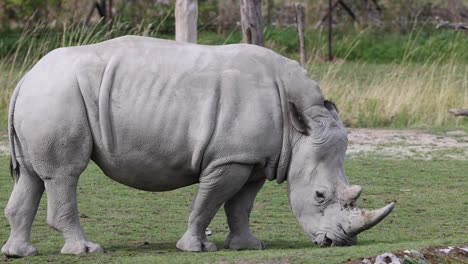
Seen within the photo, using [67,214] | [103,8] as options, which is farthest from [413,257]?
[103,8]

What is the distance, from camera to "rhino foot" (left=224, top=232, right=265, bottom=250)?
8820 millimetres

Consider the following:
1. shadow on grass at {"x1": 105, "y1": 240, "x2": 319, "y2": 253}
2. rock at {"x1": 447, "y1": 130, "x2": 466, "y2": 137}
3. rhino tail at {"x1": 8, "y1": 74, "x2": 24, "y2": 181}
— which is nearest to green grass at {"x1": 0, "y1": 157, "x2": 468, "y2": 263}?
shadow on grass at {"x1": 105, "y1": 240, "x2": 319, "y2": 253}

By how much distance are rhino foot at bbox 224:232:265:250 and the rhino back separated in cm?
63

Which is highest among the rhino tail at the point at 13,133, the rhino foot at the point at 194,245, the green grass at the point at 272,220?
the rhino tail at the point at 13,133

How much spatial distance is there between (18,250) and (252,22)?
8.23 meters

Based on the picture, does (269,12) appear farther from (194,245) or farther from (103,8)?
(194,245)

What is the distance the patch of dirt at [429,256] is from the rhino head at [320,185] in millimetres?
616

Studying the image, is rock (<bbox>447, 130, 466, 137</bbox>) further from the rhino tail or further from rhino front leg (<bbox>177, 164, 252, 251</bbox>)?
the rhino tail

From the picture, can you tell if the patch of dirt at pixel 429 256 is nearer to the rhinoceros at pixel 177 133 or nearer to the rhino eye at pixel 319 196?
the rhinoceros at pixel 177 133

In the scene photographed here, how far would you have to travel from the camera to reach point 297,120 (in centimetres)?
850

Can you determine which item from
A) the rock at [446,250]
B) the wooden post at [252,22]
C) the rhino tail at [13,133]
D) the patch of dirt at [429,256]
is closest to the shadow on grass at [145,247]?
the rhino tail at [13,133]

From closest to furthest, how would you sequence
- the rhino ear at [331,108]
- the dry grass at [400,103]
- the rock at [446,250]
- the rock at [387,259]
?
the rock at [387,259] → the rock at [446,250] → the rhino ear at [331,108] → the dry grass at [400,103]

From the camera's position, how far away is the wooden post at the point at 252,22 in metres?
16.0

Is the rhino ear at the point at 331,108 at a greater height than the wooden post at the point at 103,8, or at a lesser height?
greater
